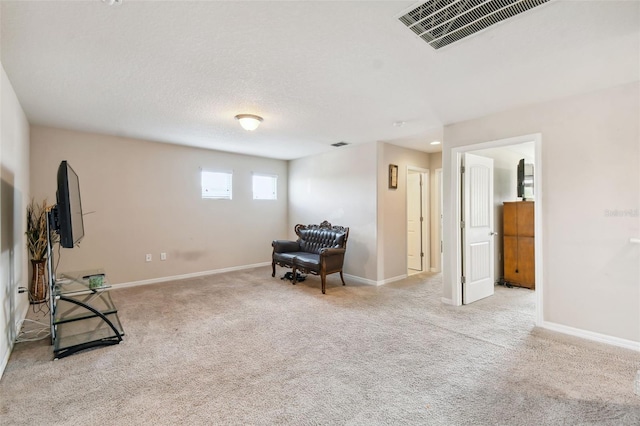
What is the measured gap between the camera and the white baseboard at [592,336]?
253 centimetres

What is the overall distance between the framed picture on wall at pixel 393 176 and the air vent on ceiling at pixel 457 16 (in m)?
3.08

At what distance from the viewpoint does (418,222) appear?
5.92 meters

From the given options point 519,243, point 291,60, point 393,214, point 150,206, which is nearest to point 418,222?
point 393,214

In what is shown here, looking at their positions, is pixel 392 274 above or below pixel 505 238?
below

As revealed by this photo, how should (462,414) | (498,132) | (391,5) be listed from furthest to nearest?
(498,132)
(462,414)
(391,5)

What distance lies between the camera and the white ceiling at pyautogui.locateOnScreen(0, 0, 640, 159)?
1.70 metres

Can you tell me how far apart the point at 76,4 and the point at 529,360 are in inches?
154

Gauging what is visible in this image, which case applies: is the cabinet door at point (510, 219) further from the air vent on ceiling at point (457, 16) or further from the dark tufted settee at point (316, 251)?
the air vent on ceiling at point (457, 16)

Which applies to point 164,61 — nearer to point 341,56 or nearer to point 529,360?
point 341,56

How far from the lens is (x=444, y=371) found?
7.17 feet

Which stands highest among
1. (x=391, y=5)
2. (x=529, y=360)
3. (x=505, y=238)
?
(x=391, y=5)

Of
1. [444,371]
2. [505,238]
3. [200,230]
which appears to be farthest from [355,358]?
[200,230]

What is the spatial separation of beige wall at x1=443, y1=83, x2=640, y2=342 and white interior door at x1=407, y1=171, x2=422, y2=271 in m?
2.81

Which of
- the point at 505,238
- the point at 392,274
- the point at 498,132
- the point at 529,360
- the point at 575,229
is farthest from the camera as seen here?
the point at 392,274
